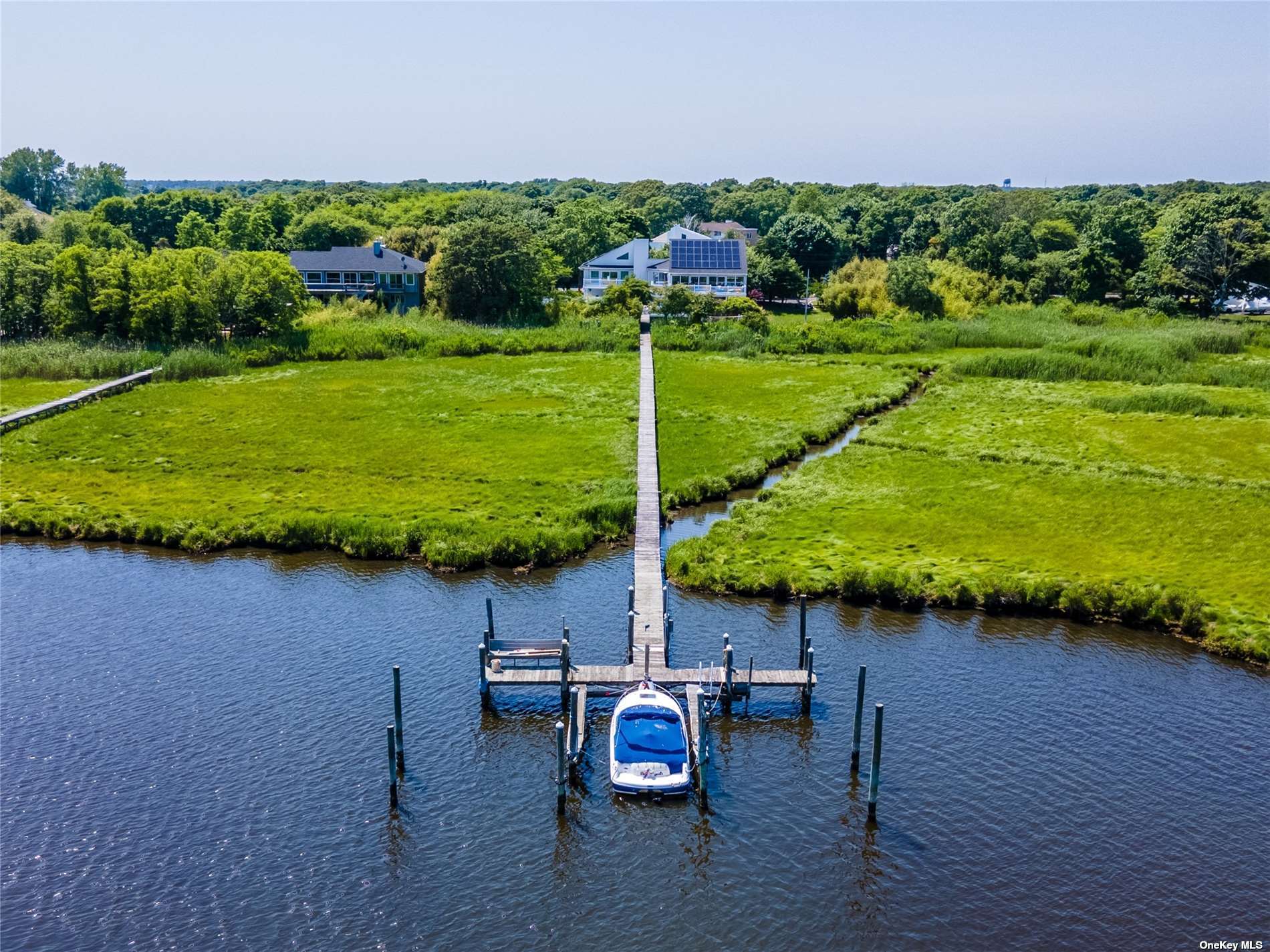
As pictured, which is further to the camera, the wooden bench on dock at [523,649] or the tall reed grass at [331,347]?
the tall reed grass at [331,347]

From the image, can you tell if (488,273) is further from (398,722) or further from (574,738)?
(574,738)

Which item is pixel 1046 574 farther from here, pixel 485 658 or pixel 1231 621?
pixel 485 658

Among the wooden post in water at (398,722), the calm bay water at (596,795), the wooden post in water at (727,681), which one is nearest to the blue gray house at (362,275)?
the calm bay water at (596,795)

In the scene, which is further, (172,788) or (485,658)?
(485,658)

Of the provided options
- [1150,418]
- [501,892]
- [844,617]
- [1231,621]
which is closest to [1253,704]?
[1231,621]

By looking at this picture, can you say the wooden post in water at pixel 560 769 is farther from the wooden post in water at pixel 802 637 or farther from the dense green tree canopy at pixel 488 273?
the dense green tree canopy at pixel 488 273
